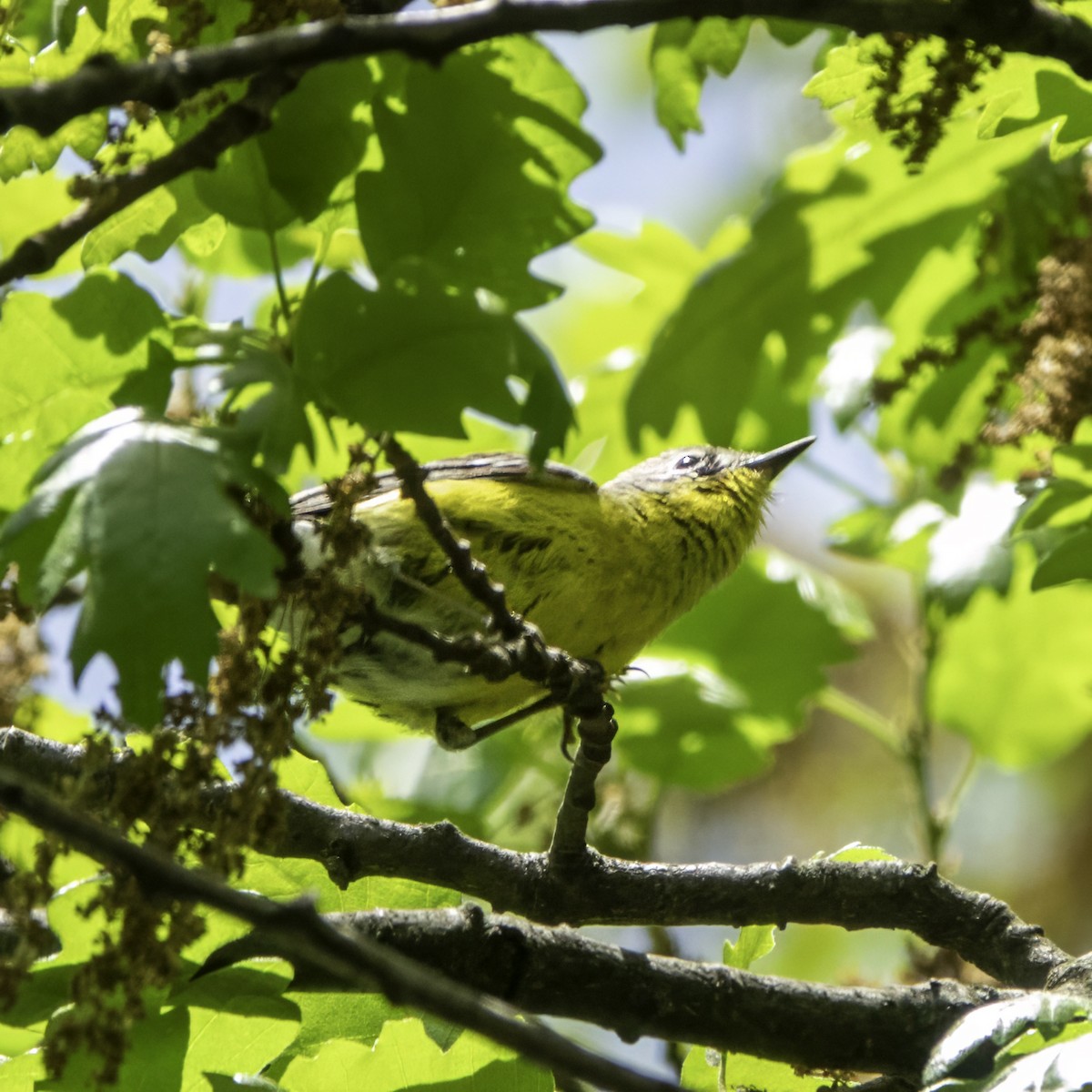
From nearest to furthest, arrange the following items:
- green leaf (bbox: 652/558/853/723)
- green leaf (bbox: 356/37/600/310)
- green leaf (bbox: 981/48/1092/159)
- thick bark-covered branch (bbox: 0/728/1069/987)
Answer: green leaf (bbox: 356/37/600/310), green leaf (bbox: 981/48/1092/159), thick bark-covered branch (bbox: 0/728/1069/987), green leaf (bbox: 652/558/853/723)

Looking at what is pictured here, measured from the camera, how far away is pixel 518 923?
3.04 metres

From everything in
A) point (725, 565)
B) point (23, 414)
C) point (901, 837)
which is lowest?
point (23, 414)

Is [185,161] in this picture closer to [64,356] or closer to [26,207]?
[64,356]

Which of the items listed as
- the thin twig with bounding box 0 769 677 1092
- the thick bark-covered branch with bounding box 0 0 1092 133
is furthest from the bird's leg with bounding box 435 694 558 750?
the thin twig with bounding box 0 769 677 1092

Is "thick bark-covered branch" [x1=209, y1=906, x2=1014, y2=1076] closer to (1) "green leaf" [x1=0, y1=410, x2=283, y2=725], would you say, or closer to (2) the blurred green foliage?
(2) the blurred green foliage

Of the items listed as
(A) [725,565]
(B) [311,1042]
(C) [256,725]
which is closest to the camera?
(C) [256,725]

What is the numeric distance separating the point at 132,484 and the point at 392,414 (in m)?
0.43

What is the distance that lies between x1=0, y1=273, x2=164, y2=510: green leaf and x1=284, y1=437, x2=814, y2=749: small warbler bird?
38.5 inches

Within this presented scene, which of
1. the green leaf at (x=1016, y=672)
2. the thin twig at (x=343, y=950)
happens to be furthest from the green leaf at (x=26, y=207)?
the green leaf at (x=1016, y=672)

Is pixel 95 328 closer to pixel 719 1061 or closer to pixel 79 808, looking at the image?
pixel 79 808

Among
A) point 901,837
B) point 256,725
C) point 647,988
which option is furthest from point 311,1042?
point 901,837

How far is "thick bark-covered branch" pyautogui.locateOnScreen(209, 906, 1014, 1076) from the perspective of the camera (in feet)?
9.66

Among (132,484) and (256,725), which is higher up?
(132,484)

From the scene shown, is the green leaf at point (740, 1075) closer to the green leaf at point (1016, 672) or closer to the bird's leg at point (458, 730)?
the bird's leg at point (458, 730)
